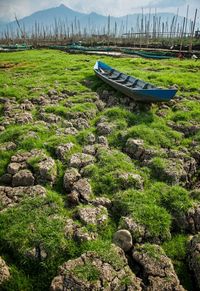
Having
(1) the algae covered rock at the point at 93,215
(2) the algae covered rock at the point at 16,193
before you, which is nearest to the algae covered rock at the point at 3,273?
(2) the algae covered rock at the point at 16,193

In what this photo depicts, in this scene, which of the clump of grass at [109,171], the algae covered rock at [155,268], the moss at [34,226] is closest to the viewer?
the algae covered rock at [155,268]

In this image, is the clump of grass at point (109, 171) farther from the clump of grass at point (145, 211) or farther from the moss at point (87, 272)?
the moss at point (87, 272)

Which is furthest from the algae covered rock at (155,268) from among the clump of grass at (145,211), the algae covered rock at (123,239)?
the clump of grass at (145,211)

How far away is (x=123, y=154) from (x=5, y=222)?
160 inches

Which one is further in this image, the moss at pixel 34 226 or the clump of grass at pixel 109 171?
the clump of grass at pixel 109 171

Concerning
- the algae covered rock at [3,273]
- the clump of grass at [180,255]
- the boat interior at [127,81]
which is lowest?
the clump of grass at [180,255]

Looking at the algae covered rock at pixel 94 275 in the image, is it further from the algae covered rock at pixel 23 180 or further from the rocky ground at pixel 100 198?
the algae covered rock at pixel 23 180

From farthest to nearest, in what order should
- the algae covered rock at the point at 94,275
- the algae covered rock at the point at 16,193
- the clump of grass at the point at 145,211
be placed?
the algae covered rock at the point at 16,193 < the clump of grass at the point at 145,211 < the algae covered rock at the point at 94,275

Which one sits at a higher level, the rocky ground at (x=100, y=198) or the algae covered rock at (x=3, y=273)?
the rocky ground at (x=100, y=198)

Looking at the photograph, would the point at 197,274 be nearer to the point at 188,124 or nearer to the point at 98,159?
the point at 98,159

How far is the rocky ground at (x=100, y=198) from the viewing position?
560cm

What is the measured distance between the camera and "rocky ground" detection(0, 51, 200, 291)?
18.4ft

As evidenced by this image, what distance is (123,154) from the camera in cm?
923

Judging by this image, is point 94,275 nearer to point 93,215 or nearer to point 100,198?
point 93,215
